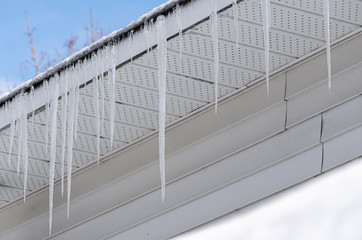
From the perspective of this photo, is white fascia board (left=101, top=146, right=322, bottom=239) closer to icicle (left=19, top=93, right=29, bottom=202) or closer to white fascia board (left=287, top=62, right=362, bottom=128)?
white fascia board (left=287, top=62, right=362, bottom=128)

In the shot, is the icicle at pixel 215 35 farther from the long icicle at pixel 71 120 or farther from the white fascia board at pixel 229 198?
the long icicle at pixel 71 120

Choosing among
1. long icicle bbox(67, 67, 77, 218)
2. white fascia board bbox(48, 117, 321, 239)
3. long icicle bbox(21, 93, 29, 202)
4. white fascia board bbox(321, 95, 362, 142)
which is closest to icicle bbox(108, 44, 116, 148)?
long icicle bbox(67, 67, 77, 218)

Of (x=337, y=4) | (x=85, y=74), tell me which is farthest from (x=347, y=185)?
(x=85, y=74)

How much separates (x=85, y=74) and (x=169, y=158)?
2.39ft

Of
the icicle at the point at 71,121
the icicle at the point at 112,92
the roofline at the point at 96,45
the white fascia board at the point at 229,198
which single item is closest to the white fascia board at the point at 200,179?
the white fascia board at the point at 229,198

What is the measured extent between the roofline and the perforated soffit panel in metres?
0.13

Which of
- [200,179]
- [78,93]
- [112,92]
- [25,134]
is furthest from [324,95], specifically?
[25,134]

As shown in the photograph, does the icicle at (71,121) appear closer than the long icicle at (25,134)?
Yes

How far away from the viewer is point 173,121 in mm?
3959

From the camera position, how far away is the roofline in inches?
130

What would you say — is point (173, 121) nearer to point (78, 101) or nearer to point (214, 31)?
point (78, 101)

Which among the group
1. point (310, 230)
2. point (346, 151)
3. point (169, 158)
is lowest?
point (310, 230)

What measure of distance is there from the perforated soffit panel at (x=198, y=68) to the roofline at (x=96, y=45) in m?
0.13

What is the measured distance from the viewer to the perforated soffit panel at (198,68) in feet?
10.7
